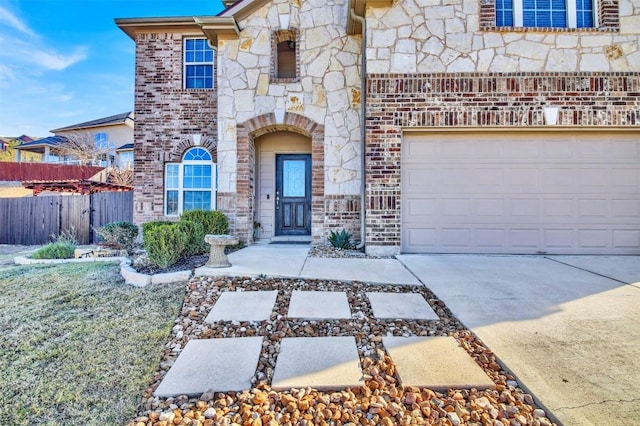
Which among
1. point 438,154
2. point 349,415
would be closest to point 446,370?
point 349,415

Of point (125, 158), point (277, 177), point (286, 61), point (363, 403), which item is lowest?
point (363, 403)

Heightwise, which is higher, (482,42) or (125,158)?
(125,158)

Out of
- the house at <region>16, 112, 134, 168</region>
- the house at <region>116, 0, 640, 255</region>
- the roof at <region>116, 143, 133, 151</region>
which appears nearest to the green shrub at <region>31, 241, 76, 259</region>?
the house at <region>116, 0, 640, 255</region>

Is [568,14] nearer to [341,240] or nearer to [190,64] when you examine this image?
[341,240]

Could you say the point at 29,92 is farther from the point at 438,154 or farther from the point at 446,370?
the point at 446,370

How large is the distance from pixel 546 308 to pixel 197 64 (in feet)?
30.7

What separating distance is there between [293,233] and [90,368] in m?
6.50

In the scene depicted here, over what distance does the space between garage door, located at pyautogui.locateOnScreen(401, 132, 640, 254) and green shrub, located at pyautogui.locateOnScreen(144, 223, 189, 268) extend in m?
3.97

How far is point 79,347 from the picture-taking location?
276 cm

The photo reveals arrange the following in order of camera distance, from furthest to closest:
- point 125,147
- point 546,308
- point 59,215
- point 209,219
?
point 125,147, point 59,215, point 209,219, point 546,308

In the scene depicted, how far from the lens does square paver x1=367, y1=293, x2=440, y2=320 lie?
10.8 feet

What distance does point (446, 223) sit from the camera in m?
6.39

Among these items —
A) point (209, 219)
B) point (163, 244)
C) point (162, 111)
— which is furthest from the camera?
point (162, 111)

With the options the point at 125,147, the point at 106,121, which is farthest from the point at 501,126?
the point at 106,121
